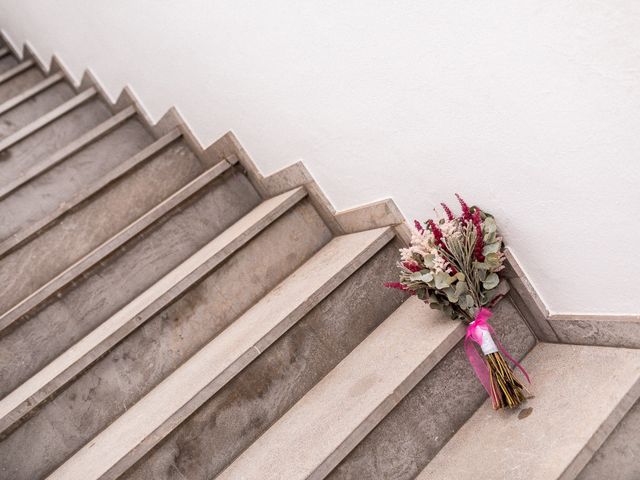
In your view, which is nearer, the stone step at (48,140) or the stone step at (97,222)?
the stone step at (97,222)

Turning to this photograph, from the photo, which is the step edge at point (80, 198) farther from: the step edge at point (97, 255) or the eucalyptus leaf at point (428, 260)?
the eucalyptus leaf at point (428, 260)

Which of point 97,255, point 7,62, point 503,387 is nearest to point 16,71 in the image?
point 7,62

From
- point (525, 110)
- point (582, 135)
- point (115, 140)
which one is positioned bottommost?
point (582, 135)

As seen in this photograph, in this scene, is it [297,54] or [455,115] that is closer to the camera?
[455,115]

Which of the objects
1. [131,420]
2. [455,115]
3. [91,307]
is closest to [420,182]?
[455,115]

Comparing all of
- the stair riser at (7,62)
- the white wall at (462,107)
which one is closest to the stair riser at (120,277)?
the white wall at (462,107)

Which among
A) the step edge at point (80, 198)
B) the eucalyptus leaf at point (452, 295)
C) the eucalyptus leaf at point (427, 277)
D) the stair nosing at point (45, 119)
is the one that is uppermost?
the stair nosing at point (45, 119)

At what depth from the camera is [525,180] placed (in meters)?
1.66

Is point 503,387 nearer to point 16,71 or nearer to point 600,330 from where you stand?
point 600,330

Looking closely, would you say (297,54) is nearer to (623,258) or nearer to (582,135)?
(582,135)

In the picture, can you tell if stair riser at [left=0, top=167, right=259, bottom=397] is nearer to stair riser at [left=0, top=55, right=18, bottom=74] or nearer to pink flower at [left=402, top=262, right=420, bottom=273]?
pink flower at [left=402, top=262, right=420, bottom=273]

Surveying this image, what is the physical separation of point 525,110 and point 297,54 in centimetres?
93

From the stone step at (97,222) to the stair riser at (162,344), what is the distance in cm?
41

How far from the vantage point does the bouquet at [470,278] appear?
1.74 meters
